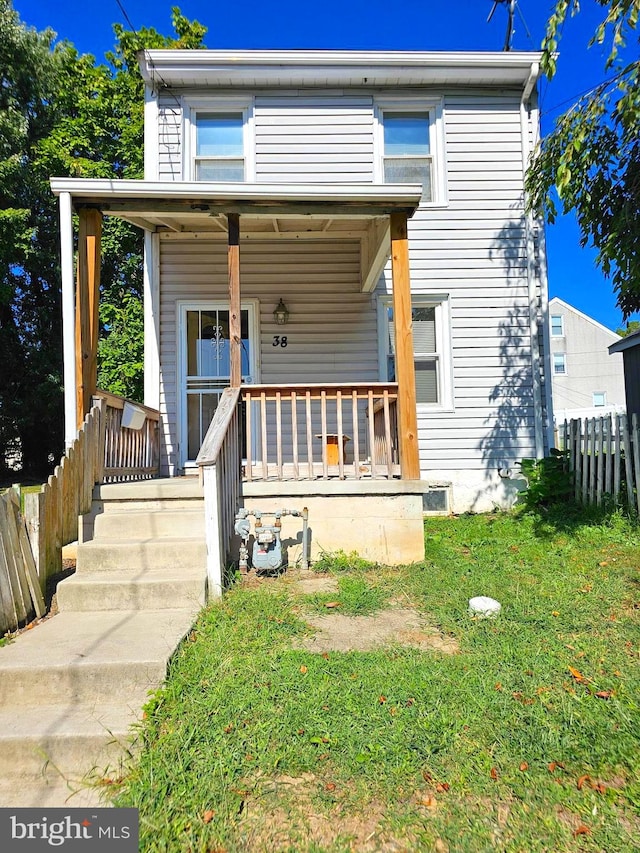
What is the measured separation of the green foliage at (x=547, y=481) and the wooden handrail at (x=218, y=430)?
13.9 ft

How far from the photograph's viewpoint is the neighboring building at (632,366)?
10797 millimetres

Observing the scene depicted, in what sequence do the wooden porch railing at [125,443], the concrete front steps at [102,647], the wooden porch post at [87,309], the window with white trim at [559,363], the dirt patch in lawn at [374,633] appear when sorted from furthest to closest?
the window with white trim at [559,363], the wooden porch railing at [125,443], the wooden porch post at [87,309], the dirt patch in lawn at [374,633], the concrete front steps at [102,647]

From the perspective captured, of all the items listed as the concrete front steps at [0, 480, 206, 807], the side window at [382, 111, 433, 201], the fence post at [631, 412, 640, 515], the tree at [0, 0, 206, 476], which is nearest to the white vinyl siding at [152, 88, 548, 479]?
the side window at [382, 111, 433, 201]

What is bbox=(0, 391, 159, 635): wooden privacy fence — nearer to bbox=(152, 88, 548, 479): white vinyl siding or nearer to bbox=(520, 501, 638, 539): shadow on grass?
bbox=(152, 88, 548, 479): white vinyl siding

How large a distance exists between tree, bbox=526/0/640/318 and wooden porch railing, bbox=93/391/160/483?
4.65 m

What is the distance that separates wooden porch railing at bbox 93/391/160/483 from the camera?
15.7ft

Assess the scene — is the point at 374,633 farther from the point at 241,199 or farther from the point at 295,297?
the point at 295,297

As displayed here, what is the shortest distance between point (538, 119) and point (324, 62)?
314 centimetres

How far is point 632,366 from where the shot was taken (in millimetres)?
11070

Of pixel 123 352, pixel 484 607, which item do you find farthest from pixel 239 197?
pixel 123 352

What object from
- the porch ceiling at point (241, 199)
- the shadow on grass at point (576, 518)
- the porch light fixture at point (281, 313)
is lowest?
the shadow on grass at point (576, 518)

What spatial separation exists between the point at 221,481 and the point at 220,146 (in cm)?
547

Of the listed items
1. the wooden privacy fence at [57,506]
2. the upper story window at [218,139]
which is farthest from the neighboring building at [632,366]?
the wooden privacy fence at [57,506]

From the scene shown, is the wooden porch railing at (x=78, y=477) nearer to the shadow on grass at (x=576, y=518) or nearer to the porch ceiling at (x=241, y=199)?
the porch ceiling at (x=241, y=199)
